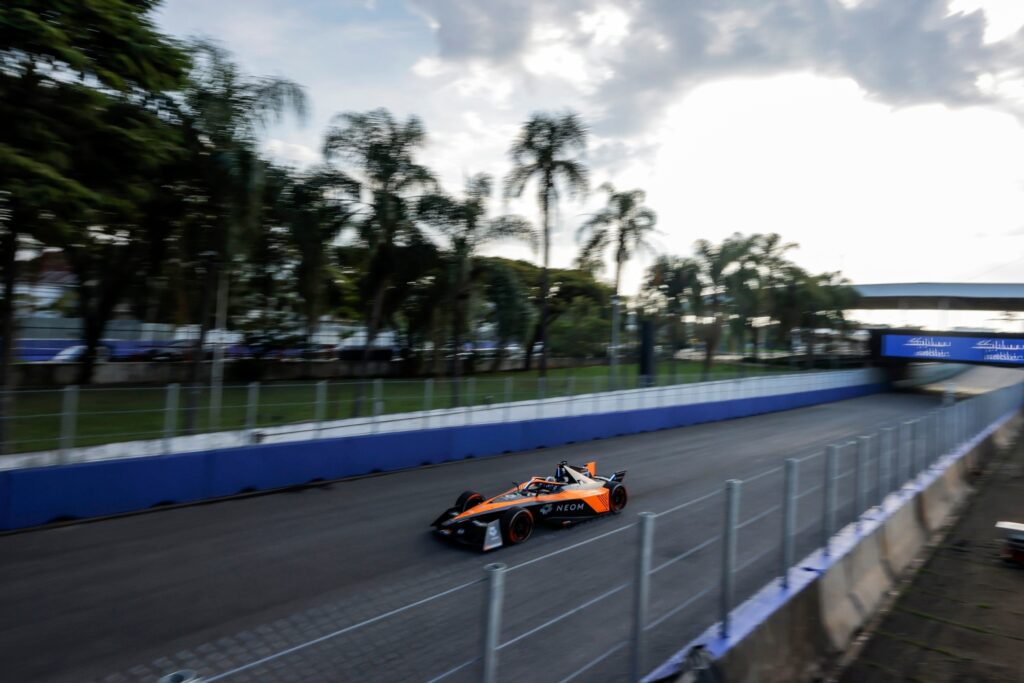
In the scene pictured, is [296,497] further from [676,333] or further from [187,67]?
[676,333]

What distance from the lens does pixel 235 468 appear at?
11812 millimetres

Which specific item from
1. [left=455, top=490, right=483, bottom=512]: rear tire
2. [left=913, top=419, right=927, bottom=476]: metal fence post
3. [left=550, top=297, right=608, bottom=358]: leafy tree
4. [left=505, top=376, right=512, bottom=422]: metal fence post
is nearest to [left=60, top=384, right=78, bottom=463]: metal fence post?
[left=455, top=490, right=483, bottom=512]: rear tire

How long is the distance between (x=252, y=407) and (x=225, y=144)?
21.4 ft

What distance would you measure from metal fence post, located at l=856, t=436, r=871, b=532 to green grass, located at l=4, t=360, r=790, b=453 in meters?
10.0

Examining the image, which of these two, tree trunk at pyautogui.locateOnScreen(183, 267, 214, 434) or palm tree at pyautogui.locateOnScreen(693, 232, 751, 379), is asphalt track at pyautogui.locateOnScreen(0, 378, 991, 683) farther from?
palm tree at pyautogui.locateOnScreen(693, 232, 751, 379)

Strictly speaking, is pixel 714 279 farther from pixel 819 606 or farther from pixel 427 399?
pixel 819 606

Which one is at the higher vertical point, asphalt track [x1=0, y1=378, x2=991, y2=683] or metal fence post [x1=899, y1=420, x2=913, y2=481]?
metal fence post [x1=899, y1=420, x2=913, y2=481]

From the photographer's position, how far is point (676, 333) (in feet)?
133

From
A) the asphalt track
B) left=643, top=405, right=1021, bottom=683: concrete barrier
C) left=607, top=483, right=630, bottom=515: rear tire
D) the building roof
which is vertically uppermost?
the building roof

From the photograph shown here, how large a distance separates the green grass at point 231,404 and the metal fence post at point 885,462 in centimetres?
999

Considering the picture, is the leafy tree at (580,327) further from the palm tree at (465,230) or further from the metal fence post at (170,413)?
the metal fence post at (170,413)

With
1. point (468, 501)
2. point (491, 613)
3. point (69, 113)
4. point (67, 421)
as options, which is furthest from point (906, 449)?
point (69, 113)

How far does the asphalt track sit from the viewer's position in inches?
220

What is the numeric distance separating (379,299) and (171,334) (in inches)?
369
